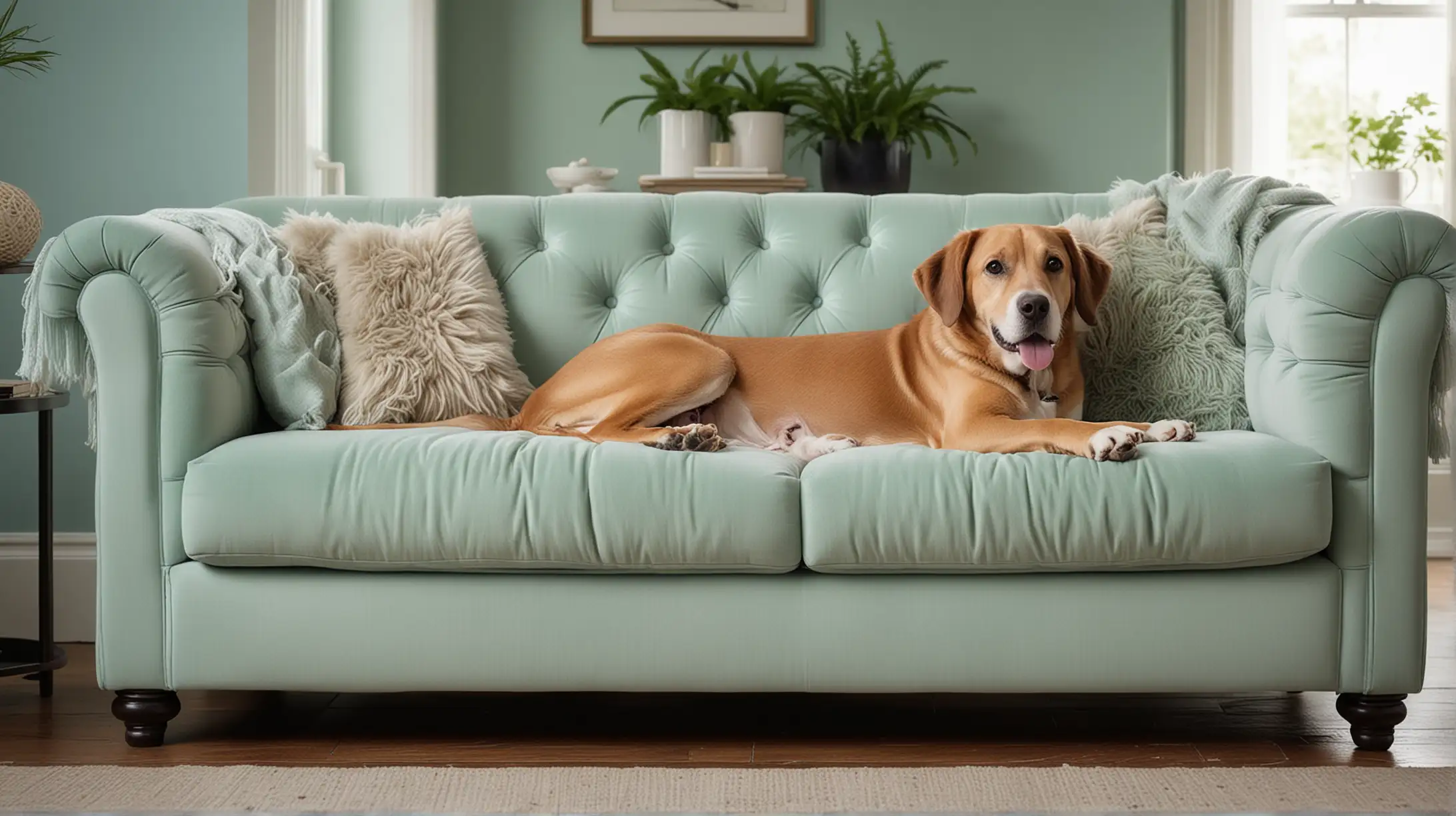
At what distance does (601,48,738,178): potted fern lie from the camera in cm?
391

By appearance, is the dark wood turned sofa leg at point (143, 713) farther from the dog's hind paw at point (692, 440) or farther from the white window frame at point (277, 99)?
the white window frame at point (277, 99)

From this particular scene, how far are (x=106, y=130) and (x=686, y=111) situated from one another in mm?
1683

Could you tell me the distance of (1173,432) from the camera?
2016 mm

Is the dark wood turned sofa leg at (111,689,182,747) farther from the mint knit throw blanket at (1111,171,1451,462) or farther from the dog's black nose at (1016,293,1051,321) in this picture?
the mint knit throw blanket at (1111,171,1451,462)

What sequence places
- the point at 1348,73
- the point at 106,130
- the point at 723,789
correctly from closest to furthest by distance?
the point at 723,789 < the point at 106,130 < the point at 1348,73

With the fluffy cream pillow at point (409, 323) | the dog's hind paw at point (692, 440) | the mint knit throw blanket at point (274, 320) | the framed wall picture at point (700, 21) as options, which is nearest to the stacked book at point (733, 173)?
the framed wall picture at point (700, 21)

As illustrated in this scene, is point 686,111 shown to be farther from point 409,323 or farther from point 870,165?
point 409,323

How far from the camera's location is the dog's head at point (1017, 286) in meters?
2.19

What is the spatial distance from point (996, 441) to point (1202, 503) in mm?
403

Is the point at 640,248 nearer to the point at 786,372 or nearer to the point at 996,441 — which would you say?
the point at 786,372

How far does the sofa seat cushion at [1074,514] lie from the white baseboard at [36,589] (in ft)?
6.33

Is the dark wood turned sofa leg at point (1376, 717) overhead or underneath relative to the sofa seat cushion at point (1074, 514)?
underneath

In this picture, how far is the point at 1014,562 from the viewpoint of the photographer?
1.87 metres

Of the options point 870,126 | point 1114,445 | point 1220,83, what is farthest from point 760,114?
point 1114,445
